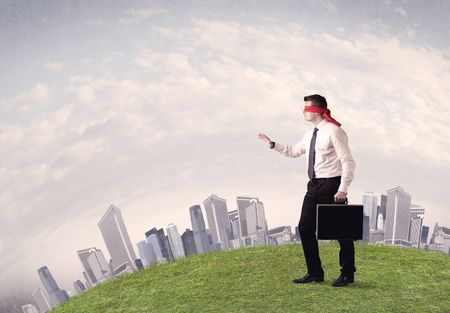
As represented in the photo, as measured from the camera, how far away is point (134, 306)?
8.83 metres

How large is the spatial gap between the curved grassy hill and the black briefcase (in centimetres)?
90

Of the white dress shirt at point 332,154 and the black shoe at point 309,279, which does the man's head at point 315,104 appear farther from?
the black shoe at point 309,279

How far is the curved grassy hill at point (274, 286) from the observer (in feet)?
26.1

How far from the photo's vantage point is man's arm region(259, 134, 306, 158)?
770 centimetres

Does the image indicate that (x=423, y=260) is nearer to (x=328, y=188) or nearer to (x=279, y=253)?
(x=279, y=253)

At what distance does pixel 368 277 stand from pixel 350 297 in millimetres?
1041

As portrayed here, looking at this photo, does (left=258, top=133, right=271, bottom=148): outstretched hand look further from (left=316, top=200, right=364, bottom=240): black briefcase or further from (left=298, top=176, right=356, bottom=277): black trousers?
(left=316, top=200, right=364, bottom=240): black briefcase

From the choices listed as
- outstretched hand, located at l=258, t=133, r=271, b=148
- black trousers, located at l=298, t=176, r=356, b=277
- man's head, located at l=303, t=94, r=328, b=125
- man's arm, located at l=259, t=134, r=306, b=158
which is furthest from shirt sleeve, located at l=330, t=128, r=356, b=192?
outstretched hand, located at l=258, t=133, r=271, b=148

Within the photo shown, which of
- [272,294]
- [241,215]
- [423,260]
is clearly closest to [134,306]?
[272,294]

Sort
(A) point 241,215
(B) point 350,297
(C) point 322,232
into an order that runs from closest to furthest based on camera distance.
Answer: (C) point 322,232, (B) point 350,297, (A) point 241,215

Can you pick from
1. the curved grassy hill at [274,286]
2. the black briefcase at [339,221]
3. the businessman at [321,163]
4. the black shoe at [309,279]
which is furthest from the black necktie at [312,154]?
the curved grassy hill at [274,286]

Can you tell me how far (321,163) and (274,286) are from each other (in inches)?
79.9

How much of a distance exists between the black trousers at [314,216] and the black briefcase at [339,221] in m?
0.18

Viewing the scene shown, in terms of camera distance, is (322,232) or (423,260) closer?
(322,232)
